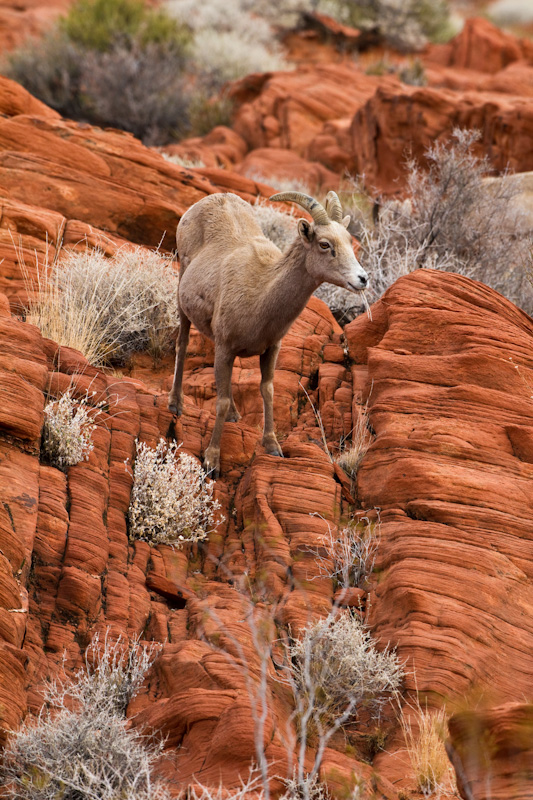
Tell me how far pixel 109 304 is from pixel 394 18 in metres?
23.7

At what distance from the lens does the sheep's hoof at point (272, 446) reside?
7.28m

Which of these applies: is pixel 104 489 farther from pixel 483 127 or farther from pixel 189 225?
pixel 483 127

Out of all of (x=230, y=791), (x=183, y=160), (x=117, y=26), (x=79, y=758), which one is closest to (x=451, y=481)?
(x=230, y=791)

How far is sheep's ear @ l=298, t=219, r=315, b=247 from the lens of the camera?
22.0 ft

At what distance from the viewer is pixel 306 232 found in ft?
22.2

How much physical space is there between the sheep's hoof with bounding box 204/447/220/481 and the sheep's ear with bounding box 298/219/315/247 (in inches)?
74.7

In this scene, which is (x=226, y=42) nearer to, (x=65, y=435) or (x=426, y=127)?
(x=426, y=127)

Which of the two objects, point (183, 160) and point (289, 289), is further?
point (183, 160)

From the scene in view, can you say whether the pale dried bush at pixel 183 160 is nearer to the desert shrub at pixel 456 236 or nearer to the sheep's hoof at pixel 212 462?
the desert shrub at pixel 456 236

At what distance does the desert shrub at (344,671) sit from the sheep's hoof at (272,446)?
7.12ft

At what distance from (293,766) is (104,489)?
113 inches

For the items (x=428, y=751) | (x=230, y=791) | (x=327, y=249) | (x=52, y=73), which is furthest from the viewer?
(x=52, y=73)

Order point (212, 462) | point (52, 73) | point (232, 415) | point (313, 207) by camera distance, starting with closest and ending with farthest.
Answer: point (313, 207) → point (212, 462) → point (232, 415) → point (52, 73)

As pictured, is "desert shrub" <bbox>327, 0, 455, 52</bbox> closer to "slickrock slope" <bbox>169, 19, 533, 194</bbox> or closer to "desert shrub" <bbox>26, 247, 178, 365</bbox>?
"slickrock slope" <bbox>169, 19, 533, 194</bbox>
